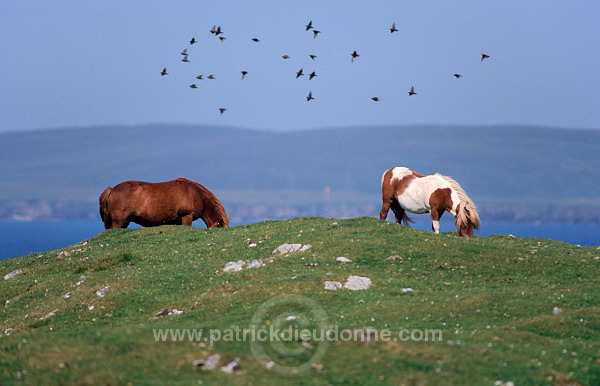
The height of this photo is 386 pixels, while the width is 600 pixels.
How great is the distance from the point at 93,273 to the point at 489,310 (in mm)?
16542

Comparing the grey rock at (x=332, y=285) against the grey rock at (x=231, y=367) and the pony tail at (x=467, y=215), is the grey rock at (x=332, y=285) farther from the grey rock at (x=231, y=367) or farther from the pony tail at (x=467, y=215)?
the pony tail at (x=467, y=215)

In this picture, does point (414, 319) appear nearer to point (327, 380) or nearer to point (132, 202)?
point (327, 380)

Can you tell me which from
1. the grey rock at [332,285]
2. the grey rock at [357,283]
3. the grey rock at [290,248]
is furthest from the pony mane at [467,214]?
the grey rock at [332,285]

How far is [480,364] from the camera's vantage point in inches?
638

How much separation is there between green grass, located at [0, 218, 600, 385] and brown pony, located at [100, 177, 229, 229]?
9.34 ft

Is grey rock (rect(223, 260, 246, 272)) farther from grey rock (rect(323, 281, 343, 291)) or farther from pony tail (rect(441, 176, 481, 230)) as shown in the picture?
pony tail (rect(441, 176, 481, 230))

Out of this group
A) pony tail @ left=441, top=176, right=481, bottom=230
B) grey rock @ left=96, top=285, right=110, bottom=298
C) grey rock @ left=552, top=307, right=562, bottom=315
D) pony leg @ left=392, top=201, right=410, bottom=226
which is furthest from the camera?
pony leg @ left=392, top=201, right=410, bottom=226

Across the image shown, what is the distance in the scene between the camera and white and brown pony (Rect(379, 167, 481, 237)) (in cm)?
3784

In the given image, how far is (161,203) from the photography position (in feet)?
145

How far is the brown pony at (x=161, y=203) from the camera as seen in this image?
44031mm

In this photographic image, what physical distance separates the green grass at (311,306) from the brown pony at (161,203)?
9.34ft

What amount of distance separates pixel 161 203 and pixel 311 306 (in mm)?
22550

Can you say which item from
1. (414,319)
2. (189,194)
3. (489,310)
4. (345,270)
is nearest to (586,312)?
(489,310)

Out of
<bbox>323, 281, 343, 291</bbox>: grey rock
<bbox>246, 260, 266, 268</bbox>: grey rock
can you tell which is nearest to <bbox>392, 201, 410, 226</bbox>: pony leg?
<bbox>246, 260, 266, 268</bbox>: grey rock
